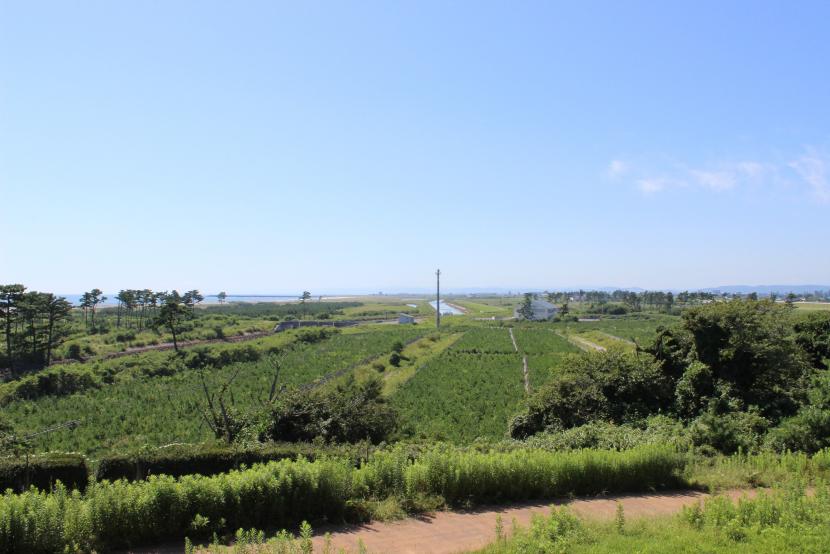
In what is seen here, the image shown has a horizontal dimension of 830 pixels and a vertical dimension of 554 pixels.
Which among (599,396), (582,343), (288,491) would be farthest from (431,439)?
(582,343)

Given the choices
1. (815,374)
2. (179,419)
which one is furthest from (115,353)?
(815,374)

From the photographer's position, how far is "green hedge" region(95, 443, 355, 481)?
11250mm

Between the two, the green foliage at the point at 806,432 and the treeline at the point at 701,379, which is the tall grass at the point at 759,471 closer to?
the green foliage at the point at 806,432

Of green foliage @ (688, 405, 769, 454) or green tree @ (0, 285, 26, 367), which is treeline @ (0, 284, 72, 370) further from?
green foliage @ (688, 405, 769, 454)

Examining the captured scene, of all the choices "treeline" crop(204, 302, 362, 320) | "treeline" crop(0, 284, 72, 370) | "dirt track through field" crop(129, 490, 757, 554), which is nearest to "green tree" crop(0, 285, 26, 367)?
"treeline" crop(0, 284, 72, 370)

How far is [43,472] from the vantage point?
10328mm

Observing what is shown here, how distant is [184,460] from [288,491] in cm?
483

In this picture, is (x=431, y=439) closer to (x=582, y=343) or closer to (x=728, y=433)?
(x=728, y=433)

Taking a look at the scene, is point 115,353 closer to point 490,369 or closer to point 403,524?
point 490,369

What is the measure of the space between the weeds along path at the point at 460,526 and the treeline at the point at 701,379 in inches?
181

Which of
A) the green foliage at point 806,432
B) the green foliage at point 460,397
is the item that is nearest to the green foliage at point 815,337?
the green foliage at point 806,432

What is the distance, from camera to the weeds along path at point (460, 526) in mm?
7176

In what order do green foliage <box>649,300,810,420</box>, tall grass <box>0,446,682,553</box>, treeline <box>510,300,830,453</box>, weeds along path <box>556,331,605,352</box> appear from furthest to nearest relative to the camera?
1. weeds along path <box>556,331,605,352</box>
2. green foliage <box>649,300,810,420</box>
3. treeline <box>510,300,830,453</box>
4. tall grass <box>0,446,682,553</box>

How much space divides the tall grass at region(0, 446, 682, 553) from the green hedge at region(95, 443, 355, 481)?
2772 millimetres
